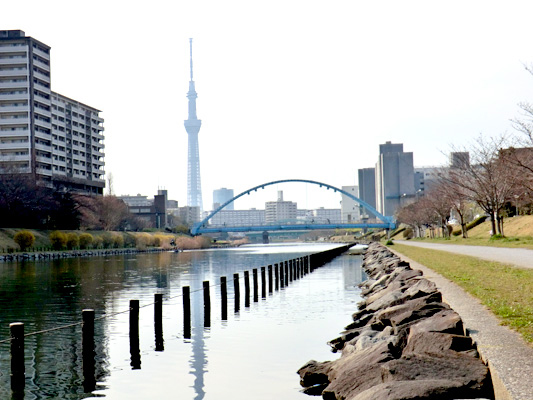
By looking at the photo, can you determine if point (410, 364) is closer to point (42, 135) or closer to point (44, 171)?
point (44, 171)

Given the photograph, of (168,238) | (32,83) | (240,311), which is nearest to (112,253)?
(168,238)

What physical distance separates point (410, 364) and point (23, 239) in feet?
273

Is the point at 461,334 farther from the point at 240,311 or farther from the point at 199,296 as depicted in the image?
the point at 199,296

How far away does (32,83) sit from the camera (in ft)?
414

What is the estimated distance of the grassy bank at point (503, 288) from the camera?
11682 millimetres

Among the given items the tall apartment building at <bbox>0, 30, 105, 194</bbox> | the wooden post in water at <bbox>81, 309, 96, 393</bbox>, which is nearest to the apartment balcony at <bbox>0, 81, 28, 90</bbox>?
the tall apartment building at <bbox>0, 30, 105, 194</bbox>

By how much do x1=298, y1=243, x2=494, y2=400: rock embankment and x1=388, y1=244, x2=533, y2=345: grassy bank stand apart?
101 centimetres

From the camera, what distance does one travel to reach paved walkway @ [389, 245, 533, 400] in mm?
7395

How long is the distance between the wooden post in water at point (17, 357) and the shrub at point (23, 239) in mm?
77085

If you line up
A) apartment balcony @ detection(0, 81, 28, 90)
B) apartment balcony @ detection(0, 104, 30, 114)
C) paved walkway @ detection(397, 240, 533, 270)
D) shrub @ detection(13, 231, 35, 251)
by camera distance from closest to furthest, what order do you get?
paved walkway @ detection(397, 240, 533, 270) → shrub @ detection(13, 231, 35, 251) → apartment balcony @ detection(0, 81, 28, 90) → apartment balcony @ detection(0, 104, 30, 114)

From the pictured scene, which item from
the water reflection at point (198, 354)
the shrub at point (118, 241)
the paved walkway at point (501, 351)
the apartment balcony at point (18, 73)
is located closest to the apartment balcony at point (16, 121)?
the apartment balcony at point (18, 73)

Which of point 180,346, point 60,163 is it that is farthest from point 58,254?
point 180,346

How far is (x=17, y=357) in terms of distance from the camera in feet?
39.7

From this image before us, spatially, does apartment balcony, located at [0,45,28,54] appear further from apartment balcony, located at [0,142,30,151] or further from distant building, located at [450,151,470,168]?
distant building, located at [450,151,470,168]
